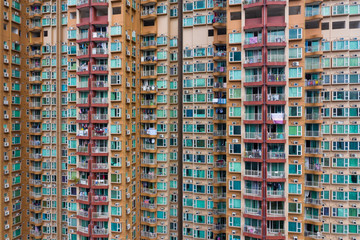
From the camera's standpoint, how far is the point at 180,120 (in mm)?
36719

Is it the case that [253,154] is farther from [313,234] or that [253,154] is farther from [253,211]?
[313,234]

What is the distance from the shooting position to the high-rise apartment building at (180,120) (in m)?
29.3

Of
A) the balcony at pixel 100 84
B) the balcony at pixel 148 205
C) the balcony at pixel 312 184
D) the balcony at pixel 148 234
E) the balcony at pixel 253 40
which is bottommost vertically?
the balcony at pixel 148 234

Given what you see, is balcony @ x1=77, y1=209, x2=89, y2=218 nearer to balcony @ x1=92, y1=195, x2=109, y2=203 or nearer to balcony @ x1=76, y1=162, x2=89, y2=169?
balcony @ x1=92, y1=195, x2=109, y2=203

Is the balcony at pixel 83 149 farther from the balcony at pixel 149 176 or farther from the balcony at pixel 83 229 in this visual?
the balcony at pixel 83 229

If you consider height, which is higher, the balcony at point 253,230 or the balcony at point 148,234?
the balcony at point 253,230

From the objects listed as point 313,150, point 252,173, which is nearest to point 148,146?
point 252,173

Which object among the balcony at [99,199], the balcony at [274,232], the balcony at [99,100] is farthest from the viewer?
the balcony at [99,100]

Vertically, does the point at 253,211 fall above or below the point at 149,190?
below

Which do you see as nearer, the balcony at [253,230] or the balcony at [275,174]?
the balcony at [253,230]

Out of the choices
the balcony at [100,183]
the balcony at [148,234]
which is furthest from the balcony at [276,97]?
the balcony at [148,234]

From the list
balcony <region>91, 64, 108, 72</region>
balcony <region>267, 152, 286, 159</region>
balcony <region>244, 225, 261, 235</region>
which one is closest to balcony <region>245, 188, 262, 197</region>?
balcony <region>244, 225, 261, 235</region>

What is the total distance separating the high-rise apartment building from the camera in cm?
2927

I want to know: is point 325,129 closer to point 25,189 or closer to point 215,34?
point 215,34
